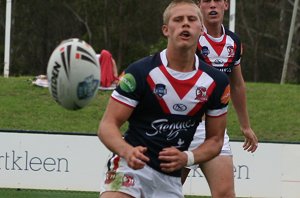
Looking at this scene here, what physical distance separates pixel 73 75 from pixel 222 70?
7.60ft

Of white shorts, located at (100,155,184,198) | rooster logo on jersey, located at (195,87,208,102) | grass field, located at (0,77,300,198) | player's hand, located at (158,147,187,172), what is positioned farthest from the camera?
grass field, located at (0,77,300,198)

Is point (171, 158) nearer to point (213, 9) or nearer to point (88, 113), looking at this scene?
point (213, 9)

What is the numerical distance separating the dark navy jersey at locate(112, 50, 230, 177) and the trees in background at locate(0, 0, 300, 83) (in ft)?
120

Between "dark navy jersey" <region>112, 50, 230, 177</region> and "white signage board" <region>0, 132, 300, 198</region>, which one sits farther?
"white signage board" <region>0, 132, 300, 198</region>

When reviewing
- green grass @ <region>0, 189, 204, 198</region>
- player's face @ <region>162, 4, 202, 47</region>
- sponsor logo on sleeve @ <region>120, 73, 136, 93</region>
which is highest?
player's face @ <region>162, 4, 202, 47</region>

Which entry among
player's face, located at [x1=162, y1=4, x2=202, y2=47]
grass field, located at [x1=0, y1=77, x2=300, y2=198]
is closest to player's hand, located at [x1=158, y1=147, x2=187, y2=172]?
→ player's face, located at [x1=162, y1=4, x2=202, y2=47]

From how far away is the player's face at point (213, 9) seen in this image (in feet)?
22.8

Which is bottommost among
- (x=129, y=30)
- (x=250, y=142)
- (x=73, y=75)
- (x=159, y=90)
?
(x=129, y=30)

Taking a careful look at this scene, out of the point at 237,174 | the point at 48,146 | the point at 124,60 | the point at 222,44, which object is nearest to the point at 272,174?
the point at 237,174

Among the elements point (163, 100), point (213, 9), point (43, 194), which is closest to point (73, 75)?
point (163, 100)

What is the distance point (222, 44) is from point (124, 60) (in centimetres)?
3593

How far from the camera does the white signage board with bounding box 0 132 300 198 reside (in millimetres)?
11898

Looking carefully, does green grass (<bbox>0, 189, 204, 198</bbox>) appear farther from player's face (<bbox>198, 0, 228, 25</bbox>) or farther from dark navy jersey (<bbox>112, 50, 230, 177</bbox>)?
dark navy jersey (<bbox>112, 50, 230, 177</bbox>)

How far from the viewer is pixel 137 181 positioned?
17.9 feet
